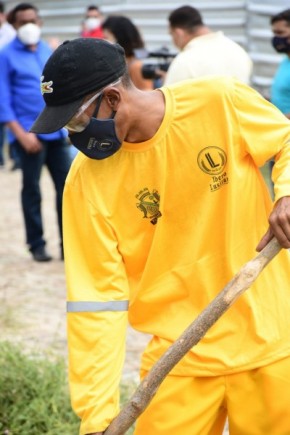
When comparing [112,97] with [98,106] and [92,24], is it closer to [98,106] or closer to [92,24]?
[98,106]

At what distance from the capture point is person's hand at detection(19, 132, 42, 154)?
28.2ft

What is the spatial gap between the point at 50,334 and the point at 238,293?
3902 mm

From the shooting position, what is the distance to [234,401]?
11.2ft

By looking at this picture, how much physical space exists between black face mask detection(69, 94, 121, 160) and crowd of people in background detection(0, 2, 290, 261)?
4.18 meters

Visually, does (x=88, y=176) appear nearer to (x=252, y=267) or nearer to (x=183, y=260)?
(x=183, y=260)

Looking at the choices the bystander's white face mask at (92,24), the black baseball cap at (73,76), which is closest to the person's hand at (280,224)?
the black baseball cap at (73,76)

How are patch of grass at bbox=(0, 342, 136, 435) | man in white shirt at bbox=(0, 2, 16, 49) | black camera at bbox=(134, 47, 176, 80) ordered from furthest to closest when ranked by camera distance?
man in white shirt at bbox=(0, 2, 16, 49), black camera at bbox=(134, 47, 176, 80), patch of grass at bbox=(0, 342, 136, 435)

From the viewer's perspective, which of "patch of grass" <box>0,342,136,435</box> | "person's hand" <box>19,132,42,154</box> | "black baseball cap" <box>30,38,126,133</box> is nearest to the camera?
"black baseball cap" <box>30,38,126,133</box>

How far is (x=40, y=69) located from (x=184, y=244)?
559 centimetres

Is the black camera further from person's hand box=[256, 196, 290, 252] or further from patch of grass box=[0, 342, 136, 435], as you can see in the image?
person's hand box=[256, 196, 290, 252]

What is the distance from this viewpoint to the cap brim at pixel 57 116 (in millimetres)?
3225

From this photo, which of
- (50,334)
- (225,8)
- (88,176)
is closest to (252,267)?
(88,176)

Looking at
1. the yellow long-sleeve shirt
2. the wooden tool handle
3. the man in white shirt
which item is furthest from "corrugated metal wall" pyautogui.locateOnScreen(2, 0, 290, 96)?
the wooden tool handle

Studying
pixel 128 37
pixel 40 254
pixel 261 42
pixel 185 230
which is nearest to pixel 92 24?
pixel 261 42
